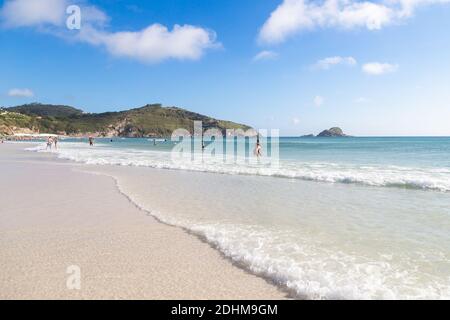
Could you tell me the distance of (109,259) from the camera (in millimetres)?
5891

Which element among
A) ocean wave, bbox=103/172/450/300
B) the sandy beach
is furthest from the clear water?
the sandy beach

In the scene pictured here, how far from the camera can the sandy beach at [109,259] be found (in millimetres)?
4688

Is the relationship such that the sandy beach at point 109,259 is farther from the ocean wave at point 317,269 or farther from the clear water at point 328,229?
the clear water at point 328,229

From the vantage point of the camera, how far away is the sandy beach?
4688mm

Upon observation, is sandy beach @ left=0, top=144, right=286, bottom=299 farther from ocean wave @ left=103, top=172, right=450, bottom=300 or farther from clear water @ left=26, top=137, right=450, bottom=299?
clear water @ left=26, top=137, right=450, bottom=299

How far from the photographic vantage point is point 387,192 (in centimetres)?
1332

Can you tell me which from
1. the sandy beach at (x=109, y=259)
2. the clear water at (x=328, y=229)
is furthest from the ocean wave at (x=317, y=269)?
the sandy beach at (x=109, y=259)

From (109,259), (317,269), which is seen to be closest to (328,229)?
(317,269)

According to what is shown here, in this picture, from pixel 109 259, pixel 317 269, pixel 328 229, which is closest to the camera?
pixel 317 269

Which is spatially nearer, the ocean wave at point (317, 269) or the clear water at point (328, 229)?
the ocean wave at point (317, 269)

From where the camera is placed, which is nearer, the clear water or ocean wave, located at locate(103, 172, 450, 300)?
ocean wave, located at locate(103, 172, 450, 300)

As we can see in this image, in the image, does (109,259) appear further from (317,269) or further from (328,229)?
(328,229)
